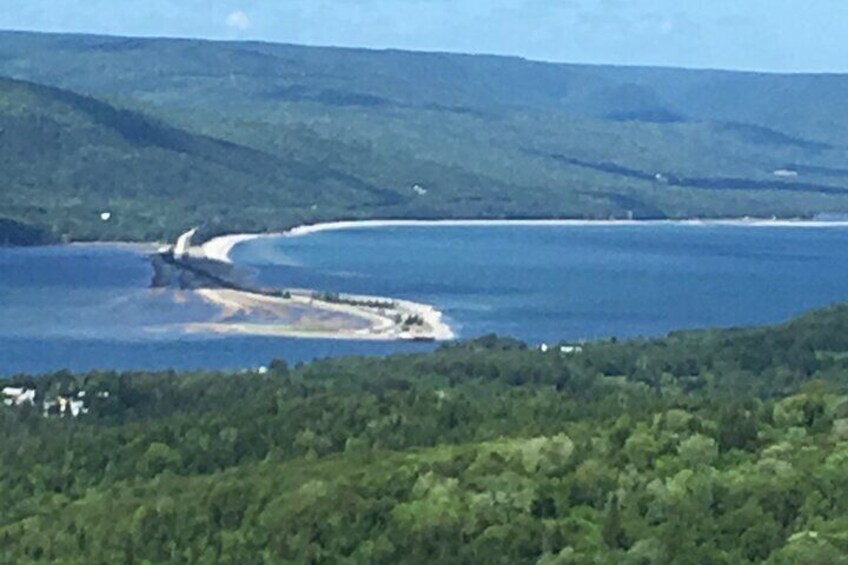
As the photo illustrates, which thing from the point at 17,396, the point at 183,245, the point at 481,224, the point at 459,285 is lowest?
the point at 17,396

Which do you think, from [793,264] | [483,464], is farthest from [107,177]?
[483,464]

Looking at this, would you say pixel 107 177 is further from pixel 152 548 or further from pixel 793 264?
pixel 152 548

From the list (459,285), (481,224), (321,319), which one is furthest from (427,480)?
(481,224)

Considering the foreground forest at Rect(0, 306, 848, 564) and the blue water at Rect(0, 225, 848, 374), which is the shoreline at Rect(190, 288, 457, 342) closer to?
the blue water at Rect(0, 225, 848, 374)

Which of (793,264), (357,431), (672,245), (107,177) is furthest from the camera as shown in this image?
(107,177)

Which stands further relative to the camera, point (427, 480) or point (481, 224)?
point (481, 224)

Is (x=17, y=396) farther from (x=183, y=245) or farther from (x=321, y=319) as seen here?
(x=183, y=245)
